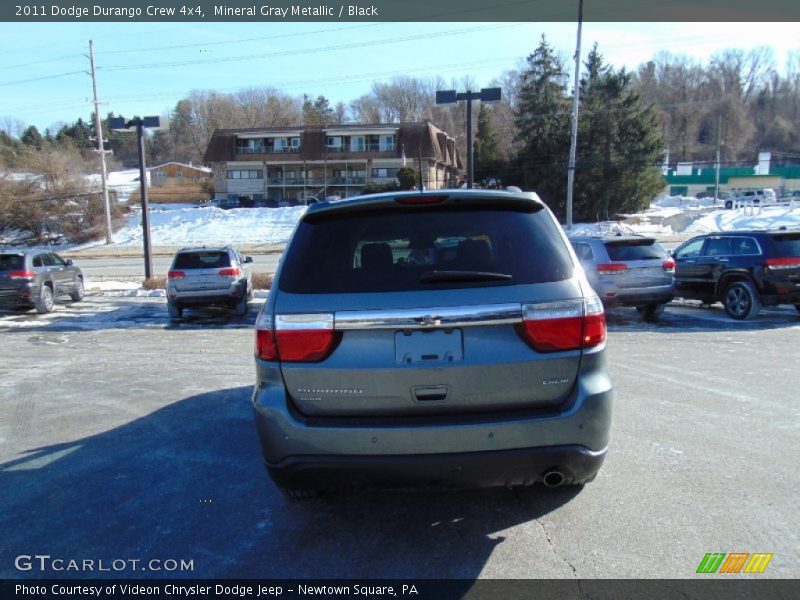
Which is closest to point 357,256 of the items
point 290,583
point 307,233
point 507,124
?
point 307,233

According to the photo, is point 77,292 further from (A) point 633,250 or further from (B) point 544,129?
(B) point 544,129

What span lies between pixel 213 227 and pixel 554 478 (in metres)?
50.8

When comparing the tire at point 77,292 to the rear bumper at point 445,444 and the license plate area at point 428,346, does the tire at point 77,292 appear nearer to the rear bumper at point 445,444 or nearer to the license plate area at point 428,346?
the rear bumper at point 445,444

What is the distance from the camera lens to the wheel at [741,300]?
36.0ft

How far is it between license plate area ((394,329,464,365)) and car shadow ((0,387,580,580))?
1102 mm

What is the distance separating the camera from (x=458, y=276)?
3023 millimetres

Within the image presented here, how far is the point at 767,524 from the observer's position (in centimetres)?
345

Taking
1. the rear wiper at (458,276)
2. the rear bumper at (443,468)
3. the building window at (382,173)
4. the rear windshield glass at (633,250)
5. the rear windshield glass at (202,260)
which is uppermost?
the building window at (382,173)

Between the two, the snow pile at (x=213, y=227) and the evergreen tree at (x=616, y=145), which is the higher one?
the evergreen tree at (x=616, y=145)

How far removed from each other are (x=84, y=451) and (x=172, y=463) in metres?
0.94

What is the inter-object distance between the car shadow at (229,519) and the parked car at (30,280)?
11.0 meters

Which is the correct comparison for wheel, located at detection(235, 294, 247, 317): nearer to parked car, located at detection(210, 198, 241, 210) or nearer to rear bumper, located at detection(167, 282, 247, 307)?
rear bumper, located at detection(167, 282, 247, 307)

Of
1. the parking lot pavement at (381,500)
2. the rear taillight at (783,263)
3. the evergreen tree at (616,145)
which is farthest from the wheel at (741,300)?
the evergreen tree at (616,145)

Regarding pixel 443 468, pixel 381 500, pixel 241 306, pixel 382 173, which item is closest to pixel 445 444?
pixel 443 468
